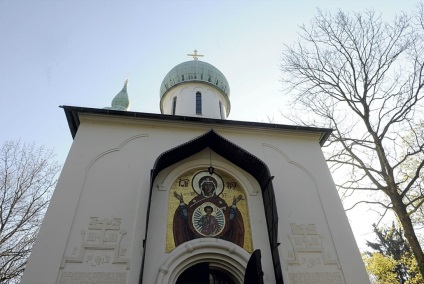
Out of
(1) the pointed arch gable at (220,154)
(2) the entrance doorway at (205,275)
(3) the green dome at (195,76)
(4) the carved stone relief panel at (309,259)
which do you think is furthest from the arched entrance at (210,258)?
(3) the green dome at (195,76)

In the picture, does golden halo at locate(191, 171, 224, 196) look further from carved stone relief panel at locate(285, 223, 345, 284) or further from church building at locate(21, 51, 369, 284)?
carved stone relief panel at locate(285, 223, 345, 284)

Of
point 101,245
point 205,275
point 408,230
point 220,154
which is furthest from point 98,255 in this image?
point 408,230

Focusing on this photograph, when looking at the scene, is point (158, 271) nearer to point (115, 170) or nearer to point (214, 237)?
point (214, 237)

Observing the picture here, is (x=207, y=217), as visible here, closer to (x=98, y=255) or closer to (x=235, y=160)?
(x=235, y=160)

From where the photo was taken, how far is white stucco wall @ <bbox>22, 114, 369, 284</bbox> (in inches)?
237

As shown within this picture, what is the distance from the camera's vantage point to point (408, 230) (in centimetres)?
802

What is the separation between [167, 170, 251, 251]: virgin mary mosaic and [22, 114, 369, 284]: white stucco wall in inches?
9.3

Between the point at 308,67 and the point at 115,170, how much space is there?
8487 millimetres

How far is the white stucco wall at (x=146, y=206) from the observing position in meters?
6.02

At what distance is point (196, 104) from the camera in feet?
42.1

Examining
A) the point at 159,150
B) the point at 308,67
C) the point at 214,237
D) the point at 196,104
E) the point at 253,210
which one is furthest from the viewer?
the point at 196,104

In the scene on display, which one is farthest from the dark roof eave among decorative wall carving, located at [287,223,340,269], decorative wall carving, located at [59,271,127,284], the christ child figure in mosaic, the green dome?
the green dome

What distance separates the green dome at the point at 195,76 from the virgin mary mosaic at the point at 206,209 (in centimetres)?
676

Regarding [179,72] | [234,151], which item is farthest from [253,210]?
[179,72]
